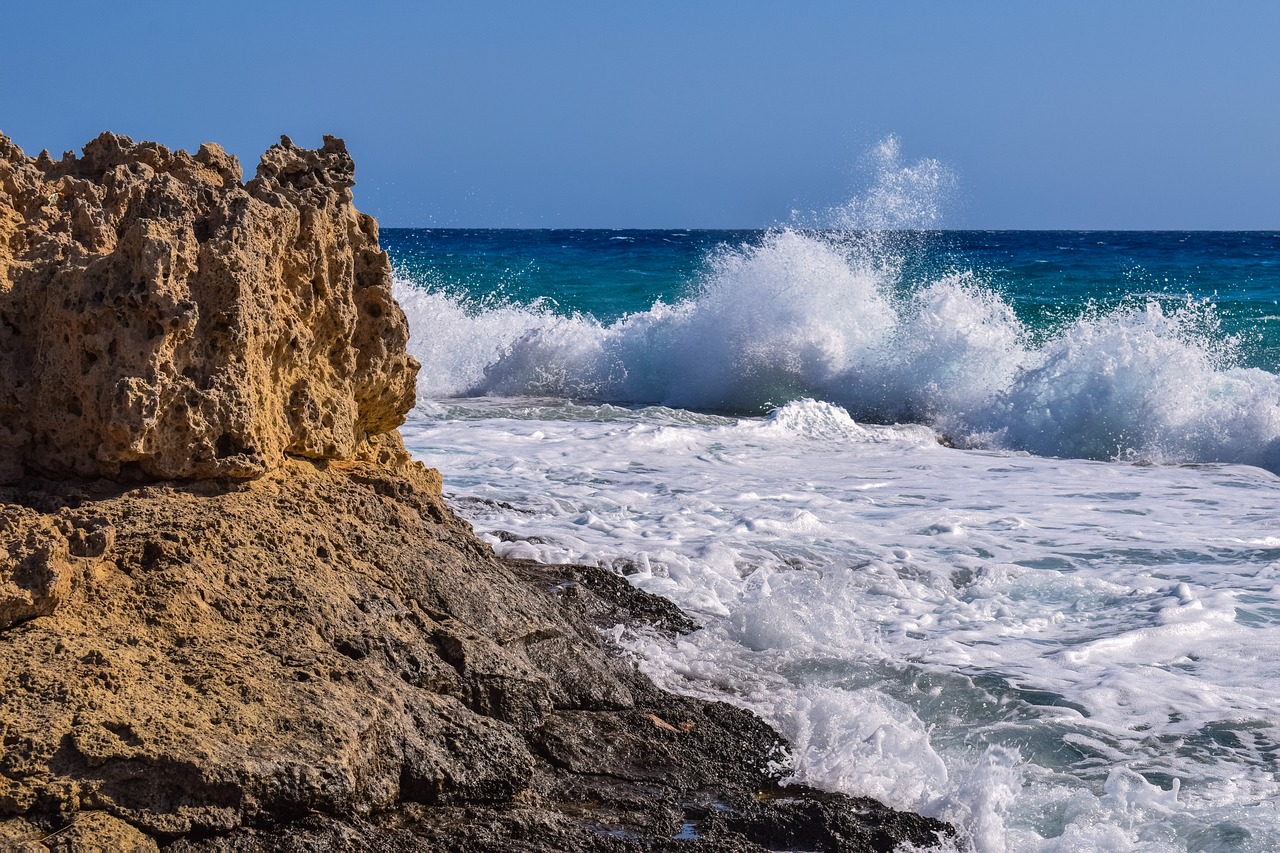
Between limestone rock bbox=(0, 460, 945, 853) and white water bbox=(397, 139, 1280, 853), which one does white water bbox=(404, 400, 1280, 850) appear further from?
limestone rock bbox=(0, 460, 945, 853)

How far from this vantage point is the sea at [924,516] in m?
3.26

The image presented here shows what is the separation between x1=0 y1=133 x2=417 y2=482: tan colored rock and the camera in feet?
9.30

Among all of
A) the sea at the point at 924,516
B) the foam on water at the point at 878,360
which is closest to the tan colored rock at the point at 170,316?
the sea at the point at 924,516

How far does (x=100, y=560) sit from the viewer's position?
8.48 feet

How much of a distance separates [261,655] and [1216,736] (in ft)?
8.26

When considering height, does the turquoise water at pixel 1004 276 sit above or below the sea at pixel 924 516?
above

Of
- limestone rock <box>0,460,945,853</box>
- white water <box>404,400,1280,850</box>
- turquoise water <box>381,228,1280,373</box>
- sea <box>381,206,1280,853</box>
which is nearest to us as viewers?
limestone rock <box>0,460,945,853</box>

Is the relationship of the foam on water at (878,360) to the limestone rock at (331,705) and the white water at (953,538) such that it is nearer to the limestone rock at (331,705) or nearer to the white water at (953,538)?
the white water at (953,538)

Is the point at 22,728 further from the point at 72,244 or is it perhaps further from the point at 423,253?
the point at 423,253

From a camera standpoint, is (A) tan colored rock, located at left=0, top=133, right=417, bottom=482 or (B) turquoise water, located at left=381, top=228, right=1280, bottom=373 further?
(B) turquoise water, located at left=381, top=228, right=1280, bottom=373

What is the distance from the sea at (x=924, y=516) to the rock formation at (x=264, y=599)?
53 cm

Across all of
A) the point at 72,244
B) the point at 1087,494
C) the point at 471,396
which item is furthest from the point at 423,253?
the point at 72,244

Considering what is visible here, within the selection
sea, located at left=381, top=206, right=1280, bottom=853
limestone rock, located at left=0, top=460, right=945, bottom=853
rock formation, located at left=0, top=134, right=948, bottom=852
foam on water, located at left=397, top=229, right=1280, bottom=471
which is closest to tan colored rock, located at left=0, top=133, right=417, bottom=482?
rock formation, located at left=0, top=134, right=948, bottom=852

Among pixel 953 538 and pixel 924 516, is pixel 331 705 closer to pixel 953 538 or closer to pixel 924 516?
pixel 953 538
